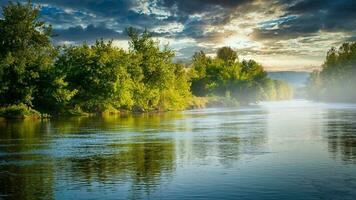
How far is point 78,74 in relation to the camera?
102 metres

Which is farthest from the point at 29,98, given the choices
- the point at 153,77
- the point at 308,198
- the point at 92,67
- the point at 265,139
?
the point at 308,198

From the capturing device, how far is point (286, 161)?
84.3 feet

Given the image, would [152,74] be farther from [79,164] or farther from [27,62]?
[79,164]

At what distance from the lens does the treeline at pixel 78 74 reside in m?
84.6

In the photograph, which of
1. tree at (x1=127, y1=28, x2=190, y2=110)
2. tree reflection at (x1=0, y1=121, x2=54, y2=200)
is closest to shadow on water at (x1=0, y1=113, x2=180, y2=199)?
tree reflection at (x1=0, y1=121, x2=54, y2=200)

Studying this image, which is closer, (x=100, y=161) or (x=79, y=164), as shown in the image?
(x=79, y=164)

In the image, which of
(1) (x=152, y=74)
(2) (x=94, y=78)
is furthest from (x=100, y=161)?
(1) (x=152, y=74)

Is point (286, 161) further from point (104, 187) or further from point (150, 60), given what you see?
point (150, 60)

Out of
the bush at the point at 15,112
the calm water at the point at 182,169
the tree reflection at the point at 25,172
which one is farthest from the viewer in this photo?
the bush at the point at 15,112

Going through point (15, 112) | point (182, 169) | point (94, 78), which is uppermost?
point (94, 78)

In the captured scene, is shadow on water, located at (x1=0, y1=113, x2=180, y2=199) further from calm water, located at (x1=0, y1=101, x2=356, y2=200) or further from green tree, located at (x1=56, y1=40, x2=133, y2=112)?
green tree, located at (x1=56, y1=40, x2=133, y2=112)

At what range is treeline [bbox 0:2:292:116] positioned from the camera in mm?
84562

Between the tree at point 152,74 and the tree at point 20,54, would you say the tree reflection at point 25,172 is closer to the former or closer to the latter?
the tree at point 20,54

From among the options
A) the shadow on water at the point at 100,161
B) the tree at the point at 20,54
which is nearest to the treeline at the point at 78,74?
the tree at the point at 20,54
